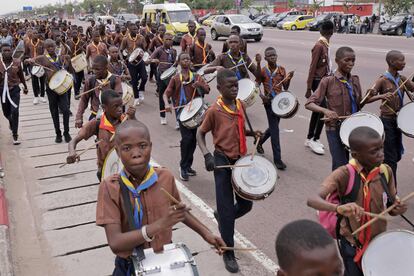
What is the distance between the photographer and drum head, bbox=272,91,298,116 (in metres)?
7.07

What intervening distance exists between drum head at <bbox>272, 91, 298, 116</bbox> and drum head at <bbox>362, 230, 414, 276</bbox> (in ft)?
13.7

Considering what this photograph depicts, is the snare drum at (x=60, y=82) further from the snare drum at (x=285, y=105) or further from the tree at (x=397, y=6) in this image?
the tree at (x=397, y=6)

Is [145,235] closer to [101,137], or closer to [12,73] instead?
[101,137]

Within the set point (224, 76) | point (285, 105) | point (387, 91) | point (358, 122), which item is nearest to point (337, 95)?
point (358, 122)

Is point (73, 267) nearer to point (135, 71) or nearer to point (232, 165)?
point (232, 165)

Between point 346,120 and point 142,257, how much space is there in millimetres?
3158

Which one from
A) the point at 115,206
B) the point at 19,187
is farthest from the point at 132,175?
the point at 19,187

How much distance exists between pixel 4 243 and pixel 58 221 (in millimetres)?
845

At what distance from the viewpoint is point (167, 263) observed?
259 cm

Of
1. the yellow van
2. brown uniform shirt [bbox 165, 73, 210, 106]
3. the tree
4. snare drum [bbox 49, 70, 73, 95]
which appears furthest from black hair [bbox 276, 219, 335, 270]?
the tree

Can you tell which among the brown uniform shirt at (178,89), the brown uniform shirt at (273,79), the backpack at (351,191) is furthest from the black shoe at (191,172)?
the backpack at (351,191)

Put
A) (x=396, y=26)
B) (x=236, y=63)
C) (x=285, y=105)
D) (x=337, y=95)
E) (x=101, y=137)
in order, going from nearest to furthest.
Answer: (x=101, y=137), (x=337, y=95), (x=285, y=105), (x=236, y=63), (x=396, y=26)

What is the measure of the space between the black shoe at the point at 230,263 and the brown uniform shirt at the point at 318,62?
11.8ft

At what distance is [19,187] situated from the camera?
23.0 feet
